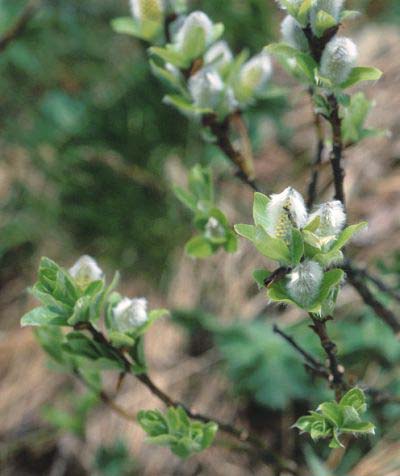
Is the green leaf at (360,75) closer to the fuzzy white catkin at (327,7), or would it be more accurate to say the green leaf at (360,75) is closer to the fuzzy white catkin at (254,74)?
the fuzzy white catkin at (327,7)

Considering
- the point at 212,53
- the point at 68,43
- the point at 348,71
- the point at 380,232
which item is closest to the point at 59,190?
the point at 68,43

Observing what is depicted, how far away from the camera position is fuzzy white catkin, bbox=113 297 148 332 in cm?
101

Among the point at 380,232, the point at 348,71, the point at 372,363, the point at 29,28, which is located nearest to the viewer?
the point at 348,71

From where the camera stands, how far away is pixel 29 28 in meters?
2.07

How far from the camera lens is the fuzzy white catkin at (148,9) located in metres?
1.18

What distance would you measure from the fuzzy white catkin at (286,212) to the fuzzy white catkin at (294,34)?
271 mm

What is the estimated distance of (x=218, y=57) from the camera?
1164mm

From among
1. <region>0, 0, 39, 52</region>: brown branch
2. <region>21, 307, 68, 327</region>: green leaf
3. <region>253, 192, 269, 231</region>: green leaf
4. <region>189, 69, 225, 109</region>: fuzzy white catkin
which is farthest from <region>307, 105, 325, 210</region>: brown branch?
<region>0, 0, 39, 52</region>: brown branch

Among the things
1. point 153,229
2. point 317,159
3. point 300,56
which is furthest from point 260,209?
point 153,229

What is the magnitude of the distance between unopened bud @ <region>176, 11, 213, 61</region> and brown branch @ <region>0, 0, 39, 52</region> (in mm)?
920

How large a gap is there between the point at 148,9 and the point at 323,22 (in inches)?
14.8

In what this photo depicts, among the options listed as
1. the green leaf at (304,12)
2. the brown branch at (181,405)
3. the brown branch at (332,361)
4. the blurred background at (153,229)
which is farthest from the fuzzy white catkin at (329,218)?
the blurred background at (153,229)

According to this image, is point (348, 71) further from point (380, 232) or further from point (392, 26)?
point (392, 26)

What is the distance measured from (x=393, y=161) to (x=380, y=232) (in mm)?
349
